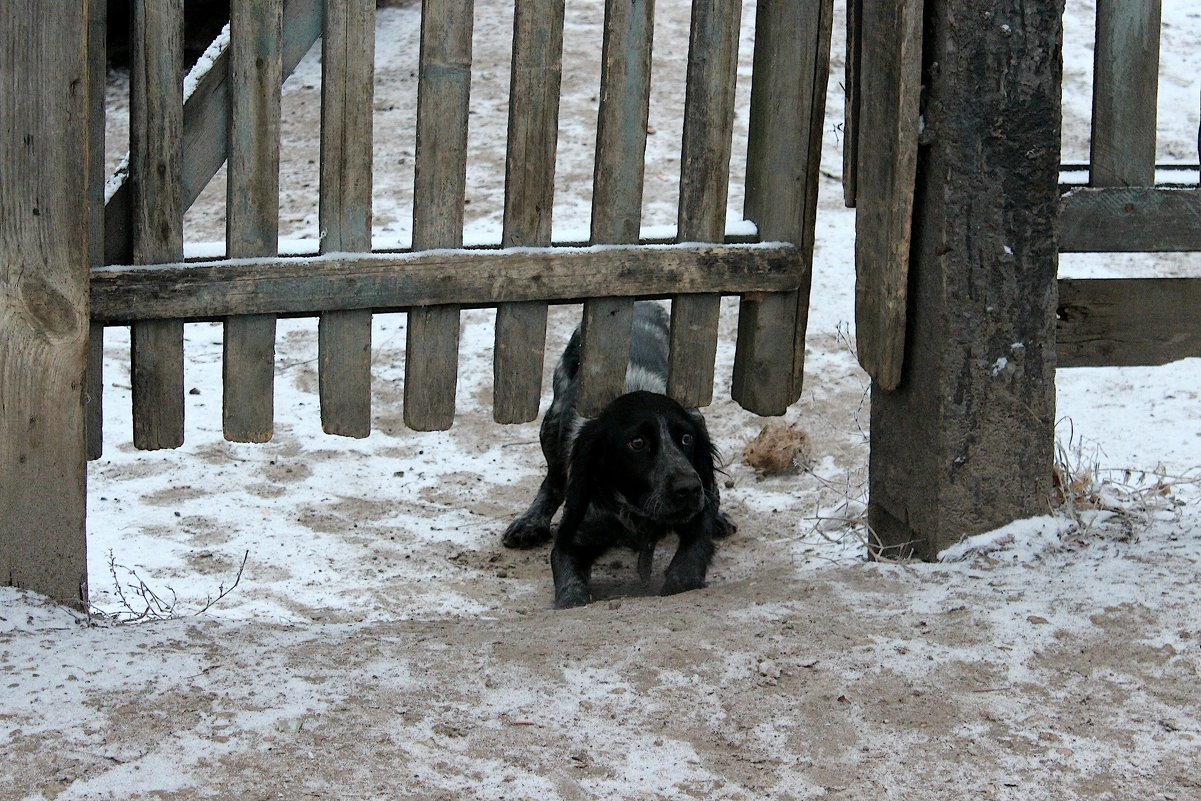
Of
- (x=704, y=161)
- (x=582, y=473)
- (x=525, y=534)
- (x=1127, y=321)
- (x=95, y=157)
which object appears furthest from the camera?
(x=525, y=534)

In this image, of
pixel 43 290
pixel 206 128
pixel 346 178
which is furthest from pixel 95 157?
pixel 346 178

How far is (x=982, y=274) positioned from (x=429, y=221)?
1521 millimetres

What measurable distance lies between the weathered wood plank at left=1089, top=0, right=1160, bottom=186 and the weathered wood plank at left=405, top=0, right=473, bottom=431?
1.77 meters

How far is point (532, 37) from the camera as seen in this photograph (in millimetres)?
3525

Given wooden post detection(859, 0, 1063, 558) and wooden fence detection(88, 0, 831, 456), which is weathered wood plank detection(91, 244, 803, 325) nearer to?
wooden fence detection(88, 0, 831, 456)

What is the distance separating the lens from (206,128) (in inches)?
135

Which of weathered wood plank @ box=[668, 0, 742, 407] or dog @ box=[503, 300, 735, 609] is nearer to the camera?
weathered wood plank @ box=[668, 0, 742, 407]

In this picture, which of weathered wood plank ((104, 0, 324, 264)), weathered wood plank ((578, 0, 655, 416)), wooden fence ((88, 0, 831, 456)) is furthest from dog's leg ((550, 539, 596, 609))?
weathered wood plank ((104, 0, 324, 264))

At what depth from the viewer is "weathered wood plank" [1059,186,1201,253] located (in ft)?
12.1

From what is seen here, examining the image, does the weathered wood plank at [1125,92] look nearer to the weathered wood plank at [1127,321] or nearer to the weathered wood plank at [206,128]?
the weathered wood plank at [1127,321]

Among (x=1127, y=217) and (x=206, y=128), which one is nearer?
(x=206, y=128)

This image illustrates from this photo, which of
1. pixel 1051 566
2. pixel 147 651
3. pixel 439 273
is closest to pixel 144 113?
pixel 439 273

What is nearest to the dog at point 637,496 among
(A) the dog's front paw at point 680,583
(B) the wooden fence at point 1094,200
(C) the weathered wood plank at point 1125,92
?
(A) the dog's front paw at point 680,583

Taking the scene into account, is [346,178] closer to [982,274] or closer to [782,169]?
[782,169]
